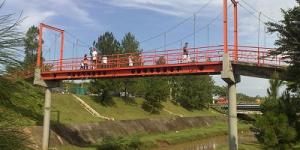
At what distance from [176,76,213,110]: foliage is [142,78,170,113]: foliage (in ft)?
64.0

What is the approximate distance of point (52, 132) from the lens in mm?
44656

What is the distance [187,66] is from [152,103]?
1503 inches

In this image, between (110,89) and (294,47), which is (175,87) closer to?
(110,89)

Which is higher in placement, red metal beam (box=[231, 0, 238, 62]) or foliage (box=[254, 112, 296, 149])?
red metal beam (box=[231, 0, 238, 62])

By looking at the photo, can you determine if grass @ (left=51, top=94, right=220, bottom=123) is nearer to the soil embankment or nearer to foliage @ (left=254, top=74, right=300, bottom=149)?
the soil embankment

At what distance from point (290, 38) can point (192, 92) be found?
75.7 meters

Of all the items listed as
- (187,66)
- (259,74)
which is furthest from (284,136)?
(187,66)

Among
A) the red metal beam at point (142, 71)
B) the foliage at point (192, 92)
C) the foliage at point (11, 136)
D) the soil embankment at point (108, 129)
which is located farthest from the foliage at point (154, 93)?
the foliage at point (11, 136)

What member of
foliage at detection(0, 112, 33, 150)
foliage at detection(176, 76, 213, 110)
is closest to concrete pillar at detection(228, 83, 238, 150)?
foliage at detection(0, 112, 33, 150)

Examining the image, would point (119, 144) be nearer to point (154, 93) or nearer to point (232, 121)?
point (232, 121)

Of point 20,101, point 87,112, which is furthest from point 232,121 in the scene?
point 87,112

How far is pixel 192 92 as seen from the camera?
313ft

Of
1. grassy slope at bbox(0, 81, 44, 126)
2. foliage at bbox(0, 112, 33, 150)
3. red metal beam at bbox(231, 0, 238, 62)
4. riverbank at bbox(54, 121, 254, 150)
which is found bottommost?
riverbank at bbox(54, 121, 254, 150)

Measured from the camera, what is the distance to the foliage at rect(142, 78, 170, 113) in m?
73.5
